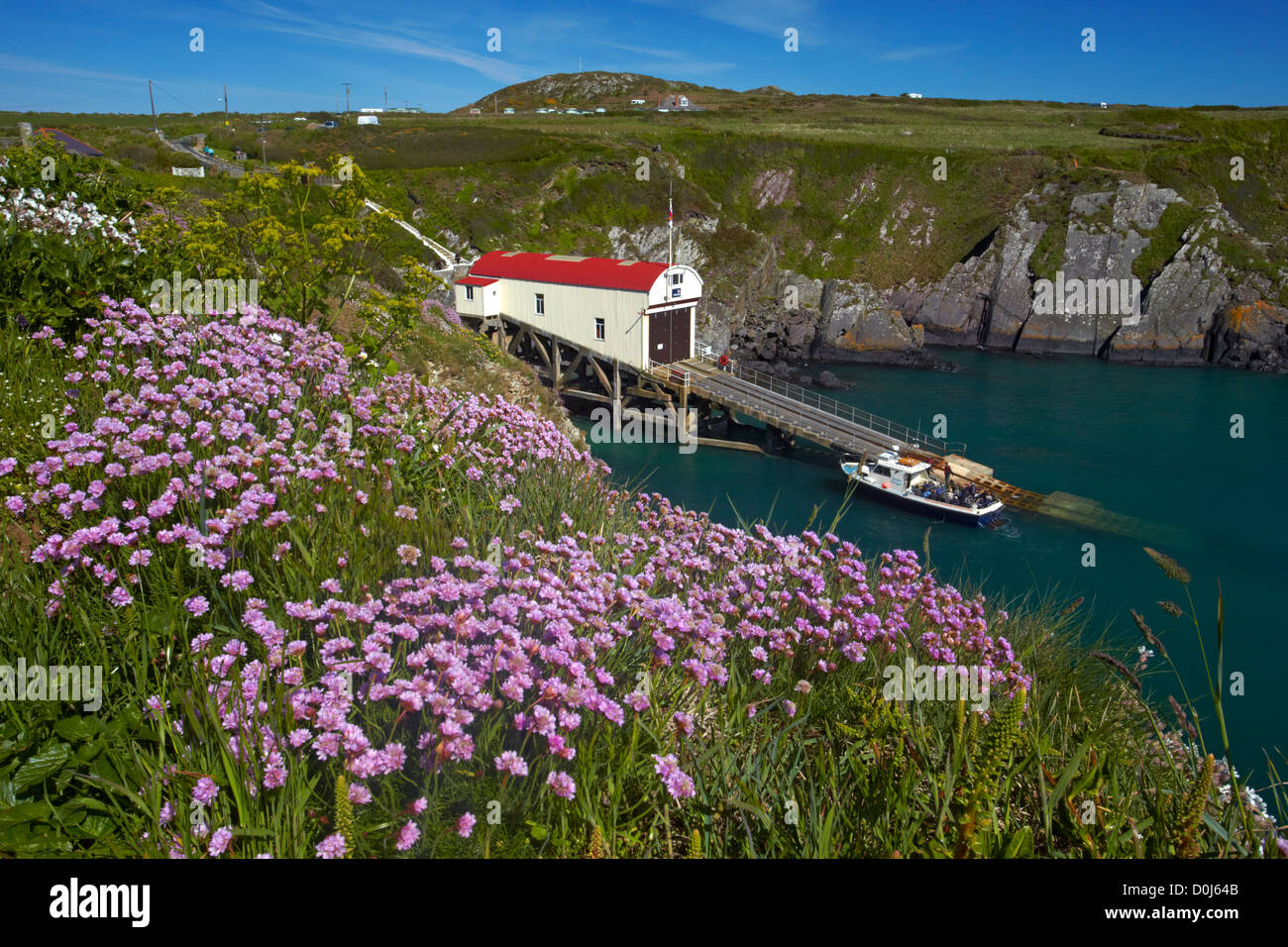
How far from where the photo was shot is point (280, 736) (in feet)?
8.96

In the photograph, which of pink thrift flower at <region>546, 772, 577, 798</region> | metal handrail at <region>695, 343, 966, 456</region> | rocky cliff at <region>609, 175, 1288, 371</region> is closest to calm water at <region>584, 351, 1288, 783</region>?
metal handrail at <region>695, 343, 966, 456</region>

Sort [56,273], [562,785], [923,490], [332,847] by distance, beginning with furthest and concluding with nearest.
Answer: [923,490] < [56,273] < [562,785] < [332,847]

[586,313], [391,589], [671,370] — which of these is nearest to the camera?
[391,589]

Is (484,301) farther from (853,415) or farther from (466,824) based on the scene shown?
(466,824)

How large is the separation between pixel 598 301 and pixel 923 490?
59.1ft

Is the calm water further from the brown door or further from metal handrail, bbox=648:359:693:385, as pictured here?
the brown door

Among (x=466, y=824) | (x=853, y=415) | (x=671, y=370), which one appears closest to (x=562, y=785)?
(x=466, y=824)

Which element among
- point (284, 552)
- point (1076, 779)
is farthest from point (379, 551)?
point (1076, 779)

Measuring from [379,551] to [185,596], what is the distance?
2.88 ft

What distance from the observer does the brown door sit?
37.2 metres

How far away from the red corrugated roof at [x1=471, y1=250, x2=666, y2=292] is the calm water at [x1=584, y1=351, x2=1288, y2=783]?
7802 mm

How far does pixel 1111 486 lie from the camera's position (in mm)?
29594

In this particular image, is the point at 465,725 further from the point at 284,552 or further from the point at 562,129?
the point at 562,129

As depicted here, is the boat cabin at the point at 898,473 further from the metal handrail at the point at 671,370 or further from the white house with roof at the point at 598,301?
the white house with roof at the point at 598,301
